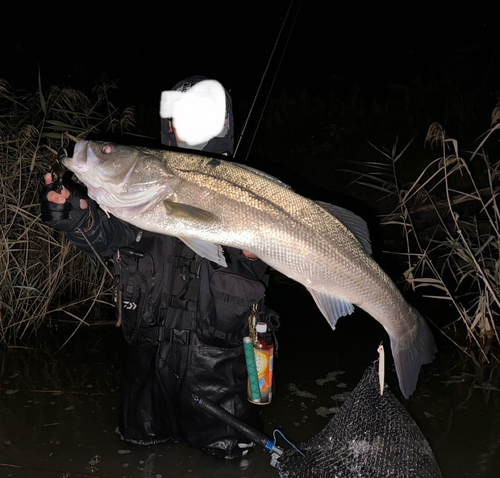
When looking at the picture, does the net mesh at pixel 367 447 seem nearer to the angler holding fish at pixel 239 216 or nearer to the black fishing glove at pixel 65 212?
the angler holding fish at pixel 239 216

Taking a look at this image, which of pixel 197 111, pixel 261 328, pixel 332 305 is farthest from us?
pixel 197 111

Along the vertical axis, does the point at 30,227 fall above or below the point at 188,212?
below

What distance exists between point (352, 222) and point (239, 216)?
55cm

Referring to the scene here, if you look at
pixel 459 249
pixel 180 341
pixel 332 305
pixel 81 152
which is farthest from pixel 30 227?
pixel 459 249

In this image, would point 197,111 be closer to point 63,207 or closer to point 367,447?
point 63,207

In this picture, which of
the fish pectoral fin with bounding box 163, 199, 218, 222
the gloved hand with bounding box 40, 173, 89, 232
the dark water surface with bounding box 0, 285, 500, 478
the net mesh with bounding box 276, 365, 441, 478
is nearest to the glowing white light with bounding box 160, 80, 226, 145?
the gloved hand with bounding box 40, 173, 89, 232

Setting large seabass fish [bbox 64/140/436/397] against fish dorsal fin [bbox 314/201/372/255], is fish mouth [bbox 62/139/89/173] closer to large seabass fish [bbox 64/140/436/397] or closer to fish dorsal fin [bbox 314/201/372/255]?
large seabass fish [bbox 64/140/436/397]

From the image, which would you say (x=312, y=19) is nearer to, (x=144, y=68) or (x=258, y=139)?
(x=144, y=68)

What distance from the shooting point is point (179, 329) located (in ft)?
9.29

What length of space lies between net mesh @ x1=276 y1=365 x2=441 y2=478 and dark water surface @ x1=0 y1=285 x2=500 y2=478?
1.39 ft

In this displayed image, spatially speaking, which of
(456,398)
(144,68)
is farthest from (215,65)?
(456,398)

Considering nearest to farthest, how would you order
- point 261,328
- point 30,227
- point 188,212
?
point 188,212, point 261,328, point 30,227

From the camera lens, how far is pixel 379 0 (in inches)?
675

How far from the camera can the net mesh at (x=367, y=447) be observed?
2.36m
